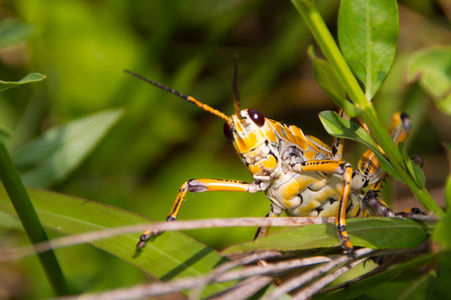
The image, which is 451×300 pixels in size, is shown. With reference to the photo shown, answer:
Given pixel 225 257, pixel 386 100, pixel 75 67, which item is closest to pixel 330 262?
pixel 225 257

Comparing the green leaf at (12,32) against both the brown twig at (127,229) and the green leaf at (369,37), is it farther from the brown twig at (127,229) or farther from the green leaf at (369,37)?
the green leaf at (369,37)

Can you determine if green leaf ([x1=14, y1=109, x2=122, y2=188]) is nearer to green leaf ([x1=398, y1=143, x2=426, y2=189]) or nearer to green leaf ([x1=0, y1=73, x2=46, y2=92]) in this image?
green leaf ([x1=0, y1=73, x2=46, y2=92])

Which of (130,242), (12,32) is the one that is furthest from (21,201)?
(12,32)

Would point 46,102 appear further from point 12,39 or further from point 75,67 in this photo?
point 12,39

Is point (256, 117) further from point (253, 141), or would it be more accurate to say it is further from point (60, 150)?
point (60, 150)

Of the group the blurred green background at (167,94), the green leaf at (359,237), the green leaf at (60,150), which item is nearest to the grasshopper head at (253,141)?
the green leaf at (359,237)

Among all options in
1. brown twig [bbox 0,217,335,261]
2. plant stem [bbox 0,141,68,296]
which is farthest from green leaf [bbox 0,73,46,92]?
brown twig [bbox 0,217,335,261]
